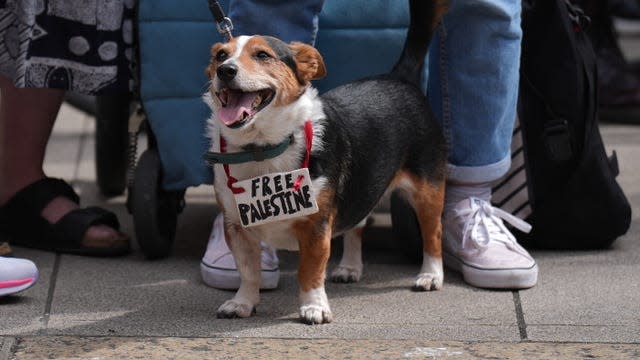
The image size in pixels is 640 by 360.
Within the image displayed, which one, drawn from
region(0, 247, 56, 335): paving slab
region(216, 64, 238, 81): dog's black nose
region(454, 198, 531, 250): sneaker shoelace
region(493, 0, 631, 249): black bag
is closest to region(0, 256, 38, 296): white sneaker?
region(0, 247, 56, 335): paving slab

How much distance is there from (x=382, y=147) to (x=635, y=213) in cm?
138

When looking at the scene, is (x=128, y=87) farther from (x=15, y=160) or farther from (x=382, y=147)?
(x=382, y=147)

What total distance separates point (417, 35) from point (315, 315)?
89 cm

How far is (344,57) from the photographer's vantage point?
3.60 m

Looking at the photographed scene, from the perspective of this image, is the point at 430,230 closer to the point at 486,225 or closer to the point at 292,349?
the point at 486,225

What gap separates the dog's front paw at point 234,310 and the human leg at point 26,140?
27.9 inches

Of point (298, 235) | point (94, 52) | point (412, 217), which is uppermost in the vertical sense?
point (94, 52)

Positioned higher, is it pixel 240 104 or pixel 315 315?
pixel 240 104

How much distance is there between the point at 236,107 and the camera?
287cm

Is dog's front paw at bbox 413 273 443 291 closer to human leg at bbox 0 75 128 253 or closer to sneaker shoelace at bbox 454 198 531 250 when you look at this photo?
sneaker shoelace at bbox 454 198 531 250

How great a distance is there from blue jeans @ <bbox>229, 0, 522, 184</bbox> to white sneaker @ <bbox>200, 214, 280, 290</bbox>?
639 mm

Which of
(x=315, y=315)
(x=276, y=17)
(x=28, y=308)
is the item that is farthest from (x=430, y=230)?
(x=28, y=308)

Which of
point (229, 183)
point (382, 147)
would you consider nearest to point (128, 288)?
point (229, 183)

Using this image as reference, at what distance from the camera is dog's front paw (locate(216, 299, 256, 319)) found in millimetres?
3146
